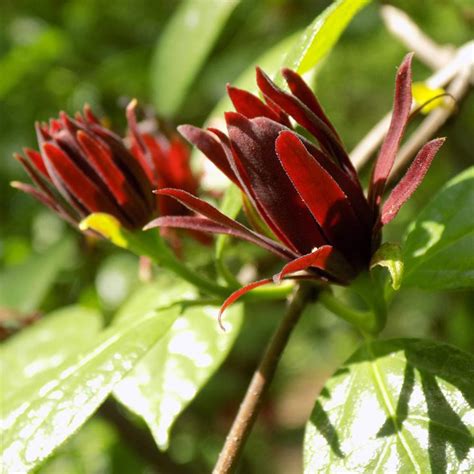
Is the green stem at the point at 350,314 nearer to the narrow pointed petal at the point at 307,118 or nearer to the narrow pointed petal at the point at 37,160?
the narrow pointed petal at the point at 307,118

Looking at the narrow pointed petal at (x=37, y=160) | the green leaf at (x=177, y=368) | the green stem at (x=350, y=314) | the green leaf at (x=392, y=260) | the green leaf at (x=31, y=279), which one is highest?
the narrow pointed petal at (x=37, y=160)

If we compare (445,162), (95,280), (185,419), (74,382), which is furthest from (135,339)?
(185,419)

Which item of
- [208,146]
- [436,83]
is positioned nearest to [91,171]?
[208,146]

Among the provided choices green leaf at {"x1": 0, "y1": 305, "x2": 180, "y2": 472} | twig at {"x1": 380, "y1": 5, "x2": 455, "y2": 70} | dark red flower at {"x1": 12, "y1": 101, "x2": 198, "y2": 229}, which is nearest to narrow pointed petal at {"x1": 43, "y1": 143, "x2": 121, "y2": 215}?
dark red flower at {"x1": 12, "y1": 101, "x2": 198, "y2": 229}

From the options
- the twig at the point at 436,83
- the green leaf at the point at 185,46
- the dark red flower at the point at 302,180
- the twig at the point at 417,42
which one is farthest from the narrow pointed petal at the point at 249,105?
the green leaf at the point at 185,46

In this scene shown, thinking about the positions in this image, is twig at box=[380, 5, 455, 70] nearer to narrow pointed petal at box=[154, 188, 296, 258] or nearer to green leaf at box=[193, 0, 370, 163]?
green leaf at box=[193, 0, 370, 163]

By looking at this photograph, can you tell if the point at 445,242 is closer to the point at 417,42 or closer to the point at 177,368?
the point at 177,368
